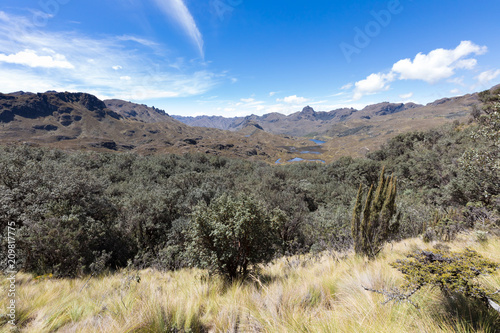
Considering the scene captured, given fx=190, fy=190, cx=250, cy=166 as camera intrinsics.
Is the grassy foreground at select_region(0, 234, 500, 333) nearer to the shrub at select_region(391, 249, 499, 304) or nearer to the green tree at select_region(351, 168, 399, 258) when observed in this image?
the shrub at select_region(391, 249, 499, 304)

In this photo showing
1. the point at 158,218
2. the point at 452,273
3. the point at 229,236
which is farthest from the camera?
the point at 158,218

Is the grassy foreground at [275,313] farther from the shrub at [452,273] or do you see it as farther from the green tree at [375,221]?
the green tree at [375,221]

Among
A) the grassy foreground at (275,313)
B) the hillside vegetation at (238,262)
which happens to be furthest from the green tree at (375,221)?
the grassy foreground at (275,313)

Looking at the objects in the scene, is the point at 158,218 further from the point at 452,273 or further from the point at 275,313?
the point at 452,273

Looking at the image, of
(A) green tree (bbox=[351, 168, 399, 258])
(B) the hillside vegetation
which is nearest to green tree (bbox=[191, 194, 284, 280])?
(B) the hillside vegetation

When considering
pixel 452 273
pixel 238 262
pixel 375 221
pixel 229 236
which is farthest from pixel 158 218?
pixel 452 273

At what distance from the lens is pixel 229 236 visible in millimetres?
6523

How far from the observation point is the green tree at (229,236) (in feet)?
21.0

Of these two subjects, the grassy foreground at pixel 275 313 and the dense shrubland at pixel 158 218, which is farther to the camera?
the dense shrubland at pixel 158 218

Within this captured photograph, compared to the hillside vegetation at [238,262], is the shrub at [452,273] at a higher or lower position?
higher

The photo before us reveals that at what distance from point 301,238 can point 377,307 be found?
15.2m

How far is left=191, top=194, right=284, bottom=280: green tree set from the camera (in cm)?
639

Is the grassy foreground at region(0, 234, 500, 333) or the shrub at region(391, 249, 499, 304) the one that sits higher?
the shrub at region(391, 249, 499, 304)

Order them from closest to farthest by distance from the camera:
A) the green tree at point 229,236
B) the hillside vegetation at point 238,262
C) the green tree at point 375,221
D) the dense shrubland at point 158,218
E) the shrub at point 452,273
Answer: the shrub at point 452,273 < the hillside vegetation at point 238,262 < the green tree at point 229,236 < the dense shrubland at point 158,218 < the green tree at point 375,221
